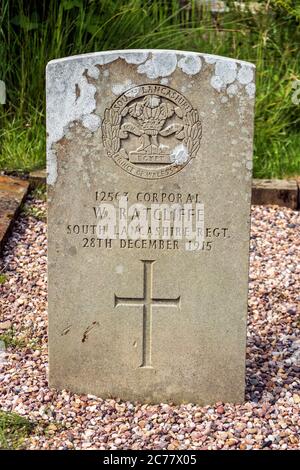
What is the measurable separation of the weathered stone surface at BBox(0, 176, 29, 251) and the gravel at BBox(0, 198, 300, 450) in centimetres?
13

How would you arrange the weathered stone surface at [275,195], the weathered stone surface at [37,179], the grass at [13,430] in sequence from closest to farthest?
1. the grass at [13,430]
2. the weathered stone surface at [37,179]
3. the weathered stone surface at [275,195]

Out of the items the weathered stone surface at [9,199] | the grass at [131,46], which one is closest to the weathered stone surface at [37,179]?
the weathered stone surface at [9,199]

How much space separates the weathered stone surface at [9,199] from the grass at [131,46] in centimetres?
23

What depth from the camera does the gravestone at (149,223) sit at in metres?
3.54

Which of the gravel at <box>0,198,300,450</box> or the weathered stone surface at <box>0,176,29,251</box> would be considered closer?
the gravel at <box>0,198,300,450</box>

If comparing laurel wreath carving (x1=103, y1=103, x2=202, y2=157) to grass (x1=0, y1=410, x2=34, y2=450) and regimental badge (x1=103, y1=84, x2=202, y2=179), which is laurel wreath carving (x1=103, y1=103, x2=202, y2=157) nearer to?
regimental badge (x1=103, y1=84, x2=202, y2=179)

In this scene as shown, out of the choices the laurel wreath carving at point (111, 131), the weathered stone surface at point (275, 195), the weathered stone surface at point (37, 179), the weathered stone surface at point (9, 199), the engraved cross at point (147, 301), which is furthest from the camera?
the weathered stone surface at point (275, 195)

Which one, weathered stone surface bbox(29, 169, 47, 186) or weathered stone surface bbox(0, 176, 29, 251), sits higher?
weathered stone surface bbox(29, 169, 47, 186)

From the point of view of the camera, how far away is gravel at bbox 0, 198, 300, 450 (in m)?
3.59

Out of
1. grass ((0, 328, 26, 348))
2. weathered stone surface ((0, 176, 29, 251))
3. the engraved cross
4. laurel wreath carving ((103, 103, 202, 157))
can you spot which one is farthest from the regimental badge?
weathered stone surface ((0, 176, 29, 251))

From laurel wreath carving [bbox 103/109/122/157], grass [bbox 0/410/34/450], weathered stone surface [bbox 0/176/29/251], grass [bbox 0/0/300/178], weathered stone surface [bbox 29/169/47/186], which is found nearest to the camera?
grass [bbox 0/410/34/450]

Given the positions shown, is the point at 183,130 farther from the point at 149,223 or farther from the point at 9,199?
the point at 9,199

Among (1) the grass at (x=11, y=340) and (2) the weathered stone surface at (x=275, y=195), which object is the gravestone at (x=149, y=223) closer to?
(1) the grass at (x=11, y=340)

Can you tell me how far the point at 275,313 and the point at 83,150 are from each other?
1.65m
